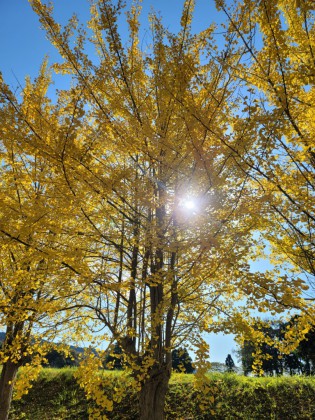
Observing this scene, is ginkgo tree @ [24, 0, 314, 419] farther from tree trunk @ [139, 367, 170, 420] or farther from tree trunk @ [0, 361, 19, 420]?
tree trunk @ [0, 361, 19, 420]

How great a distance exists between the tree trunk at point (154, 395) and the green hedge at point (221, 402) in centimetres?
261

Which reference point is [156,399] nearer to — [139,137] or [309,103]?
[139,137]

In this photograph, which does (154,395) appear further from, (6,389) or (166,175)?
(6,389)

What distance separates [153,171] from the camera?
4008mm

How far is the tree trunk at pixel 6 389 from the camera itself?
5355 mm

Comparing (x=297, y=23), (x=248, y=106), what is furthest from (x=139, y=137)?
(x=297, y=23)

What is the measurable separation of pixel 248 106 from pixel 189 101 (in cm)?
62

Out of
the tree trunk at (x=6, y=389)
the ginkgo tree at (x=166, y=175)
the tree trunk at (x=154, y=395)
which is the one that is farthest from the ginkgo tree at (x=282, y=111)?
the tree trunk at (x=6, y=389)

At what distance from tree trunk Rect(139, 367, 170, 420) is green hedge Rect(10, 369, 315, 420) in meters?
2.61

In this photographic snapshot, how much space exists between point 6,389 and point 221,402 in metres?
4.65

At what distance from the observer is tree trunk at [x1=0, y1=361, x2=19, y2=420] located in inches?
211

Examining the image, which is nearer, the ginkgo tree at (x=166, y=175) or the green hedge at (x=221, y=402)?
the ginkgo tree at (x=166, y=175)

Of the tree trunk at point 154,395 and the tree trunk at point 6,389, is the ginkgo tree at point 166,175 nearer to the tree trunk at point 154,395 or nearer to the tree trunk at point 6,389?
the tree trunk at point 154,395

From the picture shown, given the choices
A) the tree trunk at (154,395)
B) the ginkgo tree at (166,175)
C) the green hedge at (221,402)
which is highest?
the ginkgo tree at (166,175)
